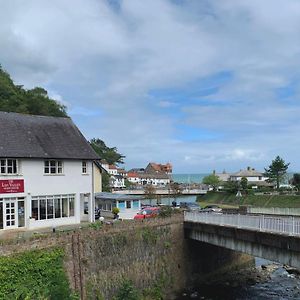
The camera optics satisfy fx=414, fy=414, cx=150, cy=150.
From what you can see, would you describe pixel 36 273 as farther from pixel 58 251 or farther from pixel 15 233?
pixel 15 233

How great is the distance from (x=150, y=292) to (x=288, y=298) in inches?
395

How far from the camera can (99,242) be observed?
28078 mm

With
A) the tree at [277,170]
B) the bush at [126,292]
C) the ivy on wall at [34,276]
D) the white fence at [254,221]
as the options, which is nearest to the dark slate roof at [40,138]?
the ivy on wall at [34,276]

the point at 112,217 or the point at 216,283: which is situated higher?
the point at 112,217

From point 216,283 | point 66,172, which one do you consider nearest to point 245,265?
point 216,283

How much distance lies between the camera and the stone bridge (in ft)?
77.5

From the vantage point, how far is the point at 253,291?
32.0 m

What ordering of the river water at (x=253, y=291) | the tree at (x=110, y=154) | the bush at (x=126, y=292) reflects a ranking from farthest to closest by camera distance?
the tree at (x=110, y=154)
the river water at (x=253, y=291)
the bush at (x=126, y=292)

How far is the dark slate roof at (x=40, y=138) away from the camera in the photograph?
3156 centimetres

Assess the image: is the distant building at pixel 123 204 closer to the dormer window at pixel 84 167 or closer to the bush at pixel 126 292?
the dormer window at pixel 84 167

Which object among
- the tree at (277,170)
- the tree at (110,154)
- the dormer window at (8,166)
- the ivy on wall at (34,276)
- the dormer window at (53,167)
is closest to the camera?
the ivy on wall at (34,276)

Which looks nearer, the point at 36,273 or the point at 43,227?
the point at 36,273

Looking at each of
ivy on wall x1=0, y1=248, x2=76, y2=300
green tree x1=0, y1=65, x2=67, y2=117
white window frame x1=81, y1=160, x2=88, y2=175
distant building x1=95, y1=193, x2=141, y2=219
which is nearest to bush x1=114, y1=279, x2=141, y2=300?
ivy on wall x1=0, y1=248, x2=76, y2=300

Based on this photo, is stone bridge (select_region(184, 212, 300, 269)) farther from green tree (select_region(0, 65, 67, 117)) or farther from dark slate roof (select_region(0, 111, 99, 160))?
green tree (select_region(0, 65, 67, 117))
